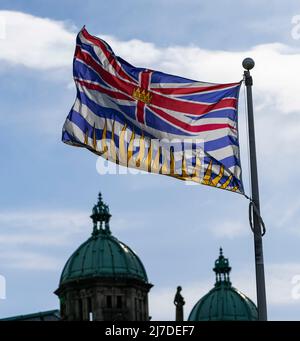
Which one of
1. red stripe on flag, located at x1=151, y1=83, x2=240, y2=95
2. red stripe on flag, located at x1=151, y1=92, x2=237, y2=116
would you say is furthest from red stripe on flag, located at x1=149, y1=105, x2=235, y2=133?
red stripe on flag, located at x1=151, y1=83, x2=240, y2=95

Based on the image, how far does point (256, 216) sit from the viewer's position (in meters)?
29.5

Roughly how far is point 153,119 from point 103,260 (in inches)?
3841

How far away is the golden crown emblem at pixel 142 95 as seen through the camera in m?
31.3

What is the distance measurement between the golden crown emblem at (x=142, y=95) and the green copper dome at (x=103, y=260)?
319 feet

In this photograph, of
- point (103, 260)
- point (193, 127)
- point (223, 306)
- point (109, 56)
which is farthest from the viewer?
point (223, 306)

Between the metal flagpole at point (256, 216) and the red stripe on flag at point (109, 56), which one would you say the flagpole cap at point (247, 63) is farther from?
the red stripe on flag at point (109, 56)

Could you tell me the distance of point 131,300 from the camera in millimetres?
130625

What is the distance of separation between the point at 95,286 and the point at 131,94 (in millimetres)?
99011

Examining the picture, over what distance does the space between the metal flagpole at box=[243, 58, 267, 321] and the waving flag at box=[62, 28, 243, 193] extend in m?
0.46

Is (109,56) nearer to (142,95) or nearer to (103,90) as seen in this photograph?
(103,90)

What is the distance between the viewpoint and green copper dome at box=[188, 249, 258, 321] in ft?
467

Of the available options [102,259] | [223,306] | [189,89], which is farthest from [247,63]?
[223,306]

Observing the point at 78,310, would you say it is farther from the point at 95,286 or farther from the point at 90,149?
the point at 90,149

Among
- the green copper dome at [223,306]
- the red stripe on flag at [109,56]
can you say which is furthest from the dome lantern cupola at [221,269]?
the red stripe on flag at [109,56]
